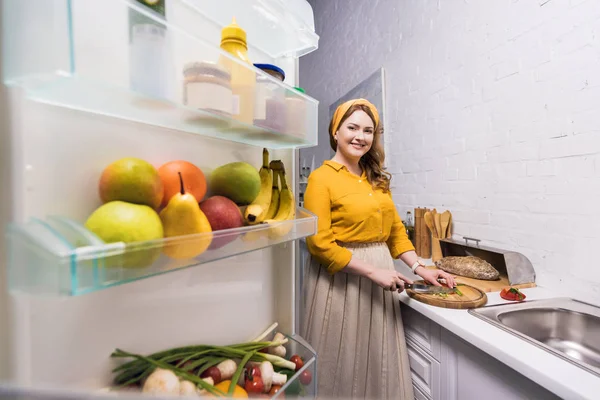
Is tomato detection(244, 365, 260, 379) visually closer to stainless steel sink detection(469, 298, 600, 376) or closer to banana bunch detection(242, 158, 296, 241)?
banana bunch detection(242, 158, 296, 241)

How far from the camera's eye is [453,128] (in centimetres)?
177

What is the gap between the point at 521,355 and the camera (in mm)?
800

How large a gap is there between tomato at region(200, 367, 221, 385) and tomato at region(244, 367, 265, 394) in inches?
1.9

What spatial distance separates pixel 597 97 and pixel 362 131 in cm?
79

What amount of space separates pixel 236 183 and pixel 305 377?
0.42 m

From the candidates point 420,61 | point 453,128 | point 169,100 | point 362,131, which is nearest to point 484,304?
point 362,131

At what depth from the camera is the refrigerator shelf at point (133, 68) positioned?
323mm

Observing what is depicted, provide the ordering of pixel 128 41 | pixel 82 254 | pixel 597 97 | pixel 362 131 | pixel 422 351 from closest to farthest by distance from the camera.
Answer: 1. pixel 82 254
2. pixel 128 41
3. pixel 597 97
4. pixel 422 351
5. pixel 362 131

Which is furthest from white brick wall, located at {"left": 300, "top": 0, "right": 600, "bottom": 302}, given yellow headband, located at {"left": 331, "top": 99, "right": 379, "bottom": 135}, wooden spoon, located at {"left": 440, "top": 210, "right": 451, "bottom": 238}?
yellow headband, located at {"left": 331, "top": 99, "right": 379, "bottom": 135}

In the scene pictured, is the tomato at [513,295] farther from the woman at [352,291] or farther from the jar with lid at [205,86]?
the jar with lid at [205,86]

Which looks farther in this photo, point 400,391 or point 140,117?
point 400,391

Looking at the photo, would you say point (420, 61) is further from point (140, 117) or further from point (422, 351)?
point (140, 117)

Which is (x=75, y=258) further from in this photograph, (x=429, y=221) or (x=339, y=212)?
(x=429, y=221)

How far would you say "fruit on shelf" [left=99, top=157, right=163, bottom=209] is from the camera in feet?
1.37
